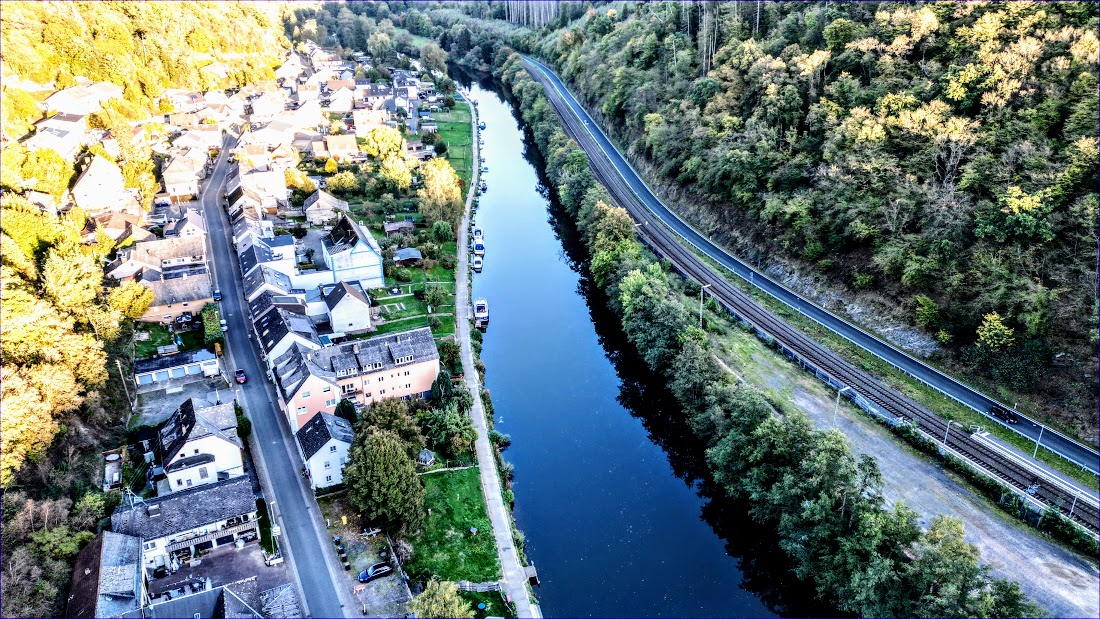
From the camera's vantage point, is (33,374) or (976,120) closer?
(33,374)

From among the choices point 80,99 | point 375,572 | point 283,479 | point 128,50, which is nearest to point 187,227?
point 80,99

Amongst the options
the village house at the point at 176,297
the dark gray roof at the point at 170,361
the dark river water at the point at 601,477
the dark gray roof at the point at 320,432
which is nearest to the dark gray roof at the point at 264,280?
the village house at the point at 176,297

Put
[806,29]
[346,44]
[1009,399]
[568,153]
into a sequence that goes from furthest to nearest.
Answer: [346,44] → [568,153] → [806,29] → [1009,399]

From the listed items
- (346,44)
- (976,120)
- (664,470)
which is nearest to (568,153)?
(976,120)

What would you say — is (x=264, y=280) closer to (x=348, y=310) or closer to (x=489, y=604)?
(x=348, y=310)

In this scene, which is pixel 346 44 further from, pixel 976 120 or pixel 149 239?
pixel 976 120

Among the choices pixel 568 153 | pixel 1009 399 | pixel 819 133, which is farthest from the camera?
pixel 568 153
